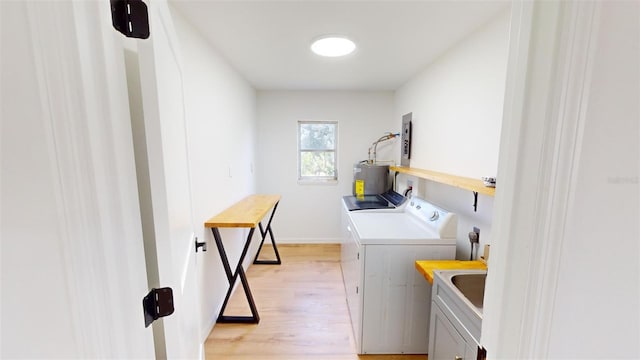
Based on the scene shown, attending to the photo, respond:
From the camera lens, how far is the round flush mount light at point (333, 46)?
6.30 ft

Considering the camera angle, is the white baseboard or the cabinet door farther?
the white baseboard

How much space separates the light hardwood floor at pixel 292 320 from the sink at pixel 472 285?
72cm

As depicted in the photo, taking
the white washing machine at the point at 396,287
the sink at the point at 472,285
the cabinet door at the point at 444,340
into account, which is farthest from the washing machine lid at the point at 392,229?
the cabinet door at the point at 444,340

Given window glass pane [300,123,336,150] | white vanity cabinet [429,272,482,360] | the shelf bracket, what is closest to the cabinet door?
white vanity cabinet [429,272,482,360]

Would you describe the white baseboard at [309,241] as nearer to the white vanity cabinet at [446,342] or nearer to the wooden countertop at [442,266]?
the wooden countertop at [442,266]

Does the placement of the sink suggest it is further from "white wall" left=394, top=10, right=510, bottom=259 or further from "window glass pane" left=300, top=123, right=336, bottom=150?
"window glass pane" left=300, top=123, right=336, bottom=150

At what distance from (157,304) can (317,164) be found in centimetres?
323

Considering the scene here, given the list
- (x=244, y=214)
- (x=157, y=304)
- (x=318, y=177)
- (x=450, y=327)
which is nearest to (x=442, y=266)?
(x=450, y=327)

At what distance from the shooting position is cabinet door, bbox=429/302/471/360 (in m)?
1.17

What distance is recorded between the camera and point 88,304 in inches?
21.2

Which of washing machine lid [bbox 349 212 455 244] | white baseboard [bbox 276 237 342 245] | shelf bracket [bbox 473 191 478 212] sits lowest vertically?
white baseboard [bbox 276 237 342 245]

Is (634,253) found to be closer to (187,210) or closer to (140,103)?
(140,103)

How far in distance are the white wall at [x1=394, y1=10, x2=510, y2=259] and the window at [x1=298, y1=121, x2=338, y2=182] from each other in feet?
4.70

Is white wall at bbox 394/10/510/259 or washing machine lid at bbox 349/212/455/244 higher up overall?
white wall at bbox 394/10/510/259
